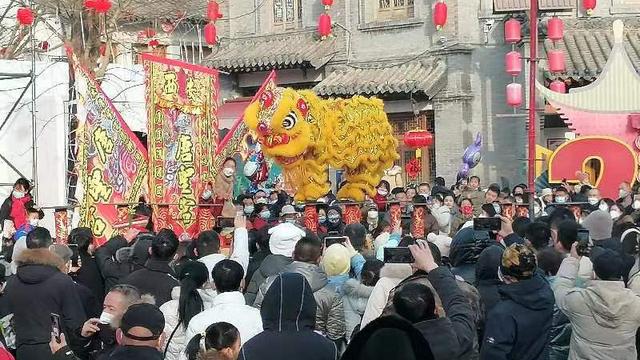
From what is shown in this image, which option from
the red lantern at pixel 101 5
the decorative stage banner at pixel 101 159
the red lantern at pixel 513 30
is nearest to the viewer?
the decorative stage banner at pixel 101 159

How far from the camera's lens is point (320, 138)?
15.8 metres

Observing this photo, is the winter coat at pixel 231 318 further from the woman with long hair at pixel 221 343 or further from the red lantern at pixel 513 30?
the red lantern at pixel 513 30

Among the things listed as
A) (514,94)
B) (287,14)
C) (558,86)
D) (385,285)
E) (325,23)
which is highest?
(287,14)

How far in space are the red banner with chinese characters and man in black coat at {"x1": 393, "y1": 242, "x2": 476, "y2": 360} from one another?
27.4 feet

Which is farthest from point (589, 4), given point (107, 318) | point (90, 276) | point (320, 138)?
point (107, 318)

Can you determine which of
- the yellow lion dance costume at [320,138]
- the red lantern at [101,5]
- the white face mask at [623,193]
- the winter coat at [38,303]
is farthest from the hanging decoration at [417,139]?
the winter coat at [38,303]

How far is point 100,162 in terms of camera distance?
46.0ft

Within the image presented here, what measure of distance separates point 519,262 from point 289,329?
6.03ft

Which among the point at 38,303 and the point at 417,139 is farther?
the point at 417,139

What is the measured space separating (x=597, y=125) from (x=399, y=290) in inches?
692

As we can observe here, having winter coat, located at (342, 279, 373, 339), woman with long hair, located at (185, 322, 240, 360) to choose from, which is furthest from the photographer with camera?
woman with long hair, located at (185, 322, 240, 360)

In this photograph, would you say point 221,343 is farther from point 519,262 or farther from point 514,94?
point 514,94

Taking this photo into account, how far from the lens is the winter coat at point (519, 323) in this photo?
6703 millimetres

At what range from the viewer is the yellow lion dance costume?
1523 cm
